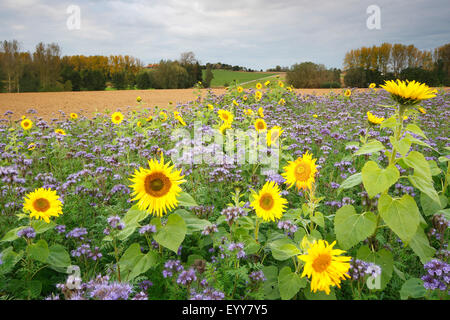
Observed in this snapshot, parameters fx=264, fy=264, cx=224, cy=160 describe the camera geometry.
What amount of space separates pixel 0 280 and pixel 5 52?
25096 millimetres

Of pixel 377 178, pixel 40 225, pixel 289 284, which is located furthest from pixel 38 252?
pixel 377 178

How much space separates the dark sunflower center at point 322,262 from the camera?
178 centimetres

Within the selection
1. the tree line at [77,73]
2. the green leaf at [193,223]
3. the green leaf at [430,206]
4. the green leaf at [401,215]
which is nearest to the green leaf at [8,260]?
the green leaf at [193,223]

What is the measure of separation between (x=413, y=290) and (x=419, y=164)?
3.33ft

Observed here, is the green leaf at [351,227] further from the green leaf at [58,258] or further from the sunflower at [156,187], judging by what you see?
the green leaf at [58,258]

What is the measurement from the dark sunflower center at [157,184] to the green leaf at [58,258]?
42.3 inches

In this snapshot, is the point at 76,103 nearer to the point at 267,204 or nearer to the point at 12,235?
the point at 12,235

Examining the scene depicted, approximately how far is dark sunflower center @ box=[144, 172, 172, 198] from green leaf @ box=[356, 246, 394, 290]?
179 centimetres

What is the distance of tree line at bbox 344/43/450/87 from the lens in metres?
22.8

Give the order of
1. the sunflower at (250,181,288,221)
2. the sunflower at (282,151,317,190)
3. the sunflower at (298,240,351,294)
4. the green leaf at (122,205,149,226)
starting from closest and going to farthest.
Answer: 1. the sunflower at (298,240,351,294)
2. the green leaf at (122,205,149,226)
3. the sunflower at (250,181,288,221)
4. the sunflower at (282,151,317,190)

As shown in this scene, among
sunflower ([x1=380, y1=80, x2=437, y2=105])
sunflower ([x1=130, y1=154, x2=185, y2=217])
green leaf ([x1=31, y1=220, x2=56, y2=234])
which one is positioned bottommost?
green leaf ([x1=31, y1=220, x2=56, y2=234])

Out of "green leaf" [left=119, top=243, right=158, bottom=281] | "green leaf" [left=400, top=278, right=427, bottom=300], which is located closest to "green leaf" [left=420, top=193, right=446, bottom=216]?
"green leaf" [left=400, top=278, right=427, bottom=300]

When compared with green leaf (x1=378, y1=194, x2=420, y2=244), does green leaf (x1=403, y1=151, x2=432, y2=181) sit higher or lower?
higher

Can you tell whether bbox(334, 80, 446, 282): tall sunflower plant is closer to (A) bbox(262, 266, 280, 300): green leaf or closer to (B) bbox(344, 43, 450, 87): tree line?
(A) bbox(262, 266, 280, 300): green leaf
